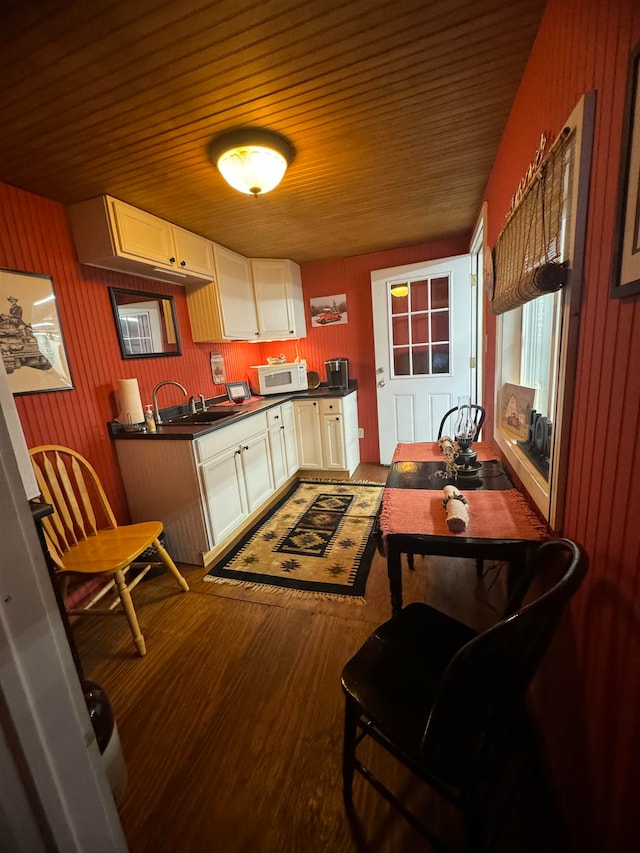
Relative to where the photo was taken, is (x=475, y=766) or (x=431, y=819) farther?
(x=431, y=819)

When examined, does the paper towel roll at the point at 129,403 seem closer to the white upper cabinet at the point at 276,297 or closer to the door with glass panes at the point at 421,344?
the white upper cabinet at the point at 276,297

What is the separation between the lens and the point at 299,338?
388cm

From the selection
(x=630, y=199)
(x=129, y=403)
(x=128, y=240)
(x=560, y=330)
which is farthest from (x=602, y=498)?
(x=128, y=240)

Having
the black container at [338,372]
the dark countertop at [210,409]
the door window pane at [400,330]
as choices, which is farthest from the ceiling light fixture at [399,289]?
the dark countertop at [210,409]

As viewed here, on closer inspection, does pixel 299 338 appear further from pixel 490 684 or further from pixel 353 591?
pixel 490 684

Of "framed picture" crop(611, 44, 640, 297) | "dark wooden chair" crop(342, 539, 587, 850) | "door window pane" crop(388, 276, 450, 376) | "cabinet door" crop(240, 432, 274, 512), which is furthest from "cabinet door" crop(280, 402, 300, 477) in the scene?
"framed picture" crop(611, 44, 640, 297)

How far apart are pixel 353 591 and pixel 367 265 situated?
316cm

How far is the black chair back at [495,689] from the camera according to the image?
26.8 inches

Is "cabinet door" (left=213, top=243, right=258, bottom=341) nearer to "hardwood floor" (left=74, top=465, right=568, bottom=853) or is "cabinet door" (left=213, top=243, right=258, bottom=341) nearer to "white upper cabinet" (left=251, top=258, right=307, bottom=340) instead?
"white upper cabinet" (left=251, top=258, right=307, bottom=340)

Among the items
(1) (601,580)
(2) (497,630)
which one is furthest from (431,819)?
(1) (601,580)

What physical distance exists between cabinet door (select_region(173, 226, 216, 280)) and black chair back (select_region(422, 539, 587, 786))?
2.72 m

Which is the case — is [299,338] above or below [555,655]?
above

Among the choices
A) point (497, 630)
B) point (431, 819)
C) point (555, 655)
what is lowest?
point (431, 819)

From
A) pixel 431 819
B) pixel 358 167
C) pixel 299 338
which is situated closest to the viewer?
pixel 431 819
